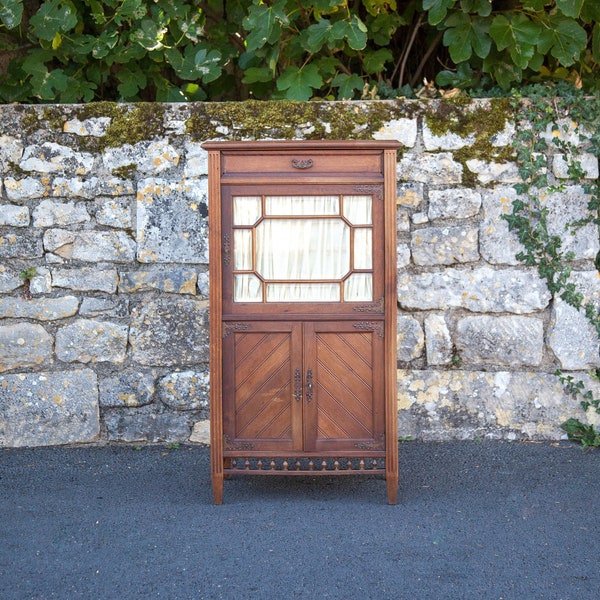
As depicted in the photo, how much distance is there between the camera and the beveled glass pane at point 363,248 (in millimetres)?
3724

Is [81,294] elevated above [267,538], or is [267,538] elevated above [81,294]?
[81,294]

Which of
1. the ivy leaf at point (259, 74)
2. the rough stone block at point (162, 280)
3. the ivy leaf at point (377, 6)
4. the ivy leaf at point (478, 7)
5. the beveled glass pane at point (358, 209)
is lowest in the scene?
the rough stone block at point (162, 280)

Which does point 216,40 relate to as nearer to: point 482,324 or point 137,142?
point 137,142

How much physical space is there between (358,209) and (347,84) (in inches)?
57.1

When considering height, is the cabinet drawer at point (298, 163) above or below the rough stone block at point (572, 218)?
above

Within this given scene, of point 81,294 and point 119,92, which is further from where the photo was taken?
point 119,92

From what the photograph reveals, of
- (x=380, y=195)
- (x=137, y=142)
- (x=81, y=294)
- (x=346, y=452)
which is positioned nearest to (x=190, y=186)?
(x=137, y=142)

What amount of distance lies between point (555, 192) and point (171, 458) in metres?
2.56

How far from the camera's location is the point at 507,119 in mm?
4660

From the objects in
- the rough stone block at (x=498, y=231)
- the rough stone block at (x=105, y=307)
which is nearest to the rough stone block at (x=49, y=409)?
the rough stone block at (x=105, y=307)

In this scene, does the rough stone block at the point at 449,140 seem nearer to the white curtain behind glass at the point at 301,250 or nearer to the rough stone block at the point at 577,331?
the rough stone block at the point at 577,331

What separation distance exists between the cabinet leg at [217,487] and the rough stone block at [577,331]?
6.71 ft

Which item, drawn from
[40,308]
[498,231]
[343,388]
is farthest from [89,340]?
[498,231]

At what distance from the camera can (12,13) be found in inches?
186
